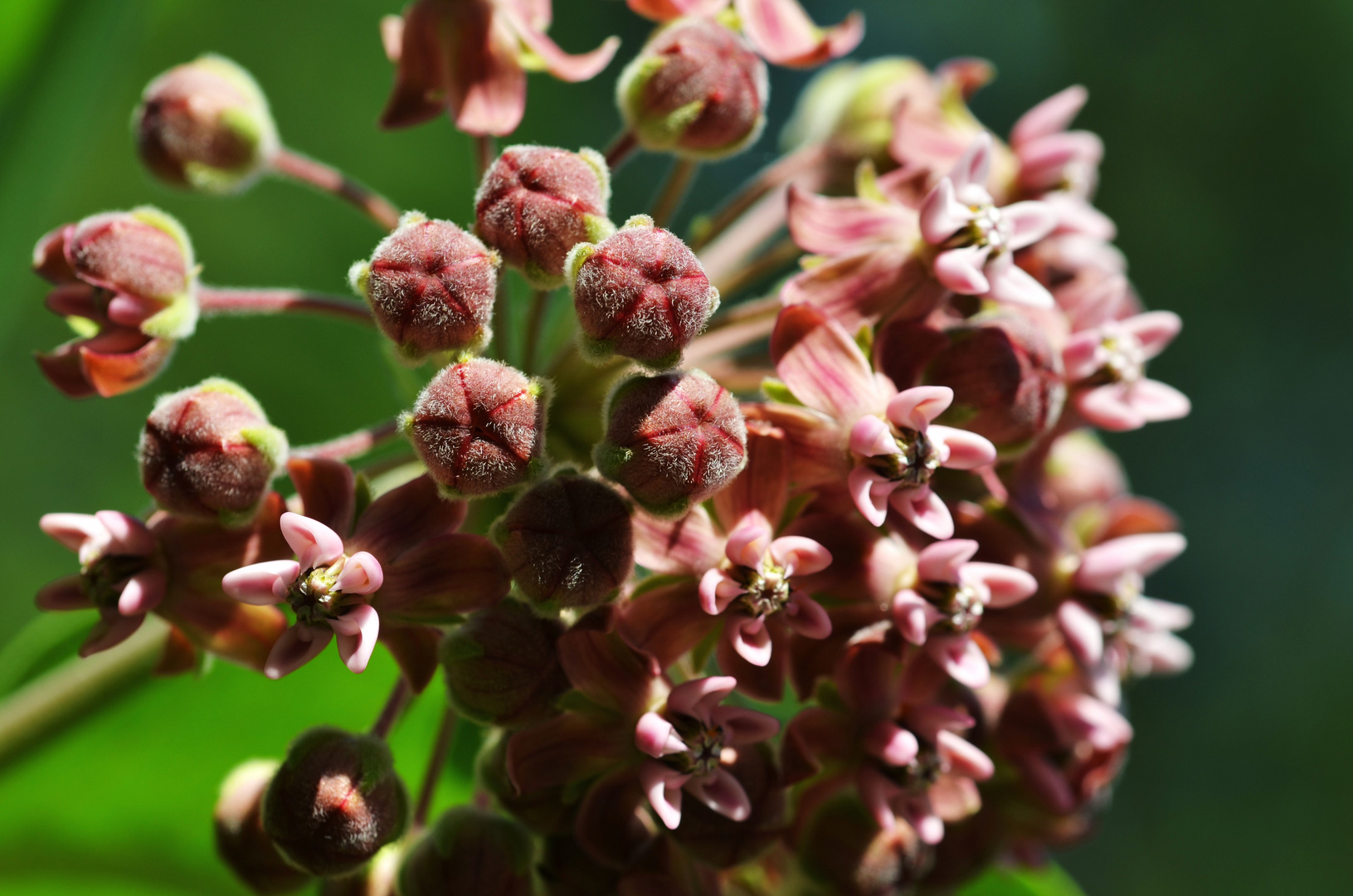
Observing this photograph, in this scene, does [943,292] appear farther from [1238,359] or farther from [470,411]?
[1238,359]

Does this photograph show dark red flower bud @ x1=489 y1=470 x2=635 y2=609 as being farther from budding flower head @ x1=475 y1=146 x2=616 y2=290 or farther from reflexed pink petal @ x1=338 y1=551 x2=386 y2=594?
budding flower head @ x1=475 y1=146 x2=616 y2=290

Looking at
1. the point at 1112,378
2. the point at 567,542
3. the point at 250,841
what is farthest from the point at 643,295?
the point at 250,841

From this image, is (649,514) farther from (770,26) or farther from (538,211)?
(770,26)

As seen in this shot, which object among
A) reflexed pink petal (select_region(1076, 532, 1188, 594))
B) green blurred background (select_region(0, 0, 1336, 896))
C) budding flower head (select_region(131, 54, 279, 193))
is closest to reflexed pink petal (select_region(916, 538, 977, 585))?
reflexed pink petal (select_region(1076, 532, 1188, 594))

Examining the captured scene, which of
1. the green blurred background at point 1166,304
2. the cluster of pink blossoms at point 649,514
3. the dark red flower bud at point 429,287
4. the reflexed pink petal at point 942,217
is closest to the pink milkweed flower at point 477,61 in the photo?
the cluster of pink blossoms at point 649,514

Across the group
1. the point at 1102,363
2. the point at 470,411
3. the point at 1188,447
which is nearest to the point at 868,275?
the point at 1102,363

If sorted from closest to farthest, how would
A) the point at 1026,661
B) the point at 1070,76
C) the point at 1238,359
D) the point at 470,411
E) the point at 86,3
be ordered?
the point at 470,411 < the point at 1026,661 < the point at 86,3 < the point at 1238,359 < the point at 1070,76
